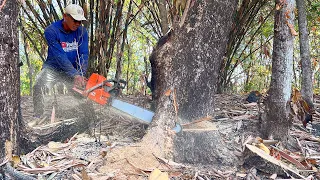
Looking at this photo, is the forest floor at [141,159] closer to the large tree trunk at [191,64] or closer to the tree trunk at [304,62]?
the large tree trunk at [191,64]

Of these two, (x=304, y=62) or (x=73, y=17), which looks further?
(x=304, y=62)

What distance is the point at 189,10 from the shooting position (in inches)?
99.7

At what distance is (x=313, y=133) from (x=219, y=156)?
54.5 inches

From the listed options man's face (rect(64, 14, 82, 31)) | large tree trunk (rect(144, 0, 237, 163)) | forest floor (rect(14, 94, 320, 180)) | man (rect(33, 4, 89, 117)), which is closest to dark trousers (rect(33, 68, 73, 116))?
man (rect(33, 4, 89, 117))

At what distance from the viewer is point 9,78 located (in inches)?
87.2

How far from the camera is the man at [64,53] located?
3.21 m

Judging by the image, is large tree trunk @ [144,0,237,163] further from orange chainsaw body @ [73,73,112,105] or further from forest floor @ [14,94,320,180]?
orange chainsaw body @ [73,73,112,105]

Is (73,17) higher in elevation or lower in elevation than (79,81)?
higher

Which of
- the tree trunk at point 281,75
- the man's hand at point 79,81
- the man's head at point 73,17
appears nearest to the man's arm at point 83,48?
the man's head at point 73,17

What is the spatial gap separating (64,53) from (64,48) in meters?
0.12

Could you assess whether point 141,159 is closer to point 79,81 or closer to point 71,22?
point 79,81

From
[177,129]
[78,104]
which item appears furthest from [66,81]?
[177,129]

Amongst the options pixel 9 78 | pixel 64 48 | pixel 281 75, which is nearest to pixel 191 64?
pixel 281 75

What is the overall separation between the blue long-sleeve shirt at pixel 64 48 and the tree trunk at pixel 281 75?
177cm
